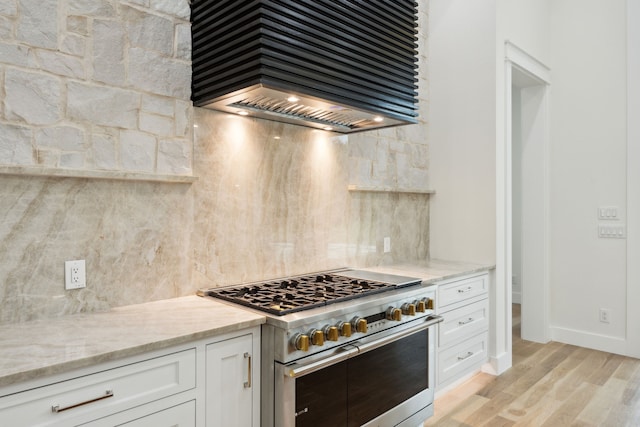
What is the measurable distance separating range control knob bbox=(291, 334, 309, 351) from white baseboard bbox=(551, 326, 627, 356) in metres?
3.48

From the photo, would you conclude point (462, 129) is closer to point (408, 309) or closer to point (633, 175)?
point (633, 175)

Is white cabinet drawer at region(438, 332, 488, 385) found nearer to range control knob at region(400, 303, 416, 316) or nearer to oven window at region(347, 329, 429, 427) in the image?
oven window at region(347, 329, 429, 427)

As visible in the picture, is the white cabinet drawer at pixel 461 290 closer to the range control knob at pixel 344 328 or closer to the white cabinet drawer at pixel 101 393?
the range control knob at pixel 344 328

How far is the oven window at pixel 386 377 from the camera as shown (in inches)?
81.5

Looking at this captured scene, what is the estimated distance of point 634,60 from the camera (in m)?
3.76

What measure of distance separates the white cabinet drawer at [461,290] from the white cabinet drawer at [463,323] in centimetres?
7

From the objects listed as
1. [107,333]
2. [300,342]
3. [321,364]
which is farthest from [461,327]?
[107,333]

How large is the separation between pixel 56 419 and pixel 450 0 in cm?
389

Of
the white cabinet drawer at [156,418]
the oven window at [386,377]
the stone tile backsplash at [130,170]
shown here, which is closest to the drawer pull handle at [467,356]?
the oven window at [386,377]

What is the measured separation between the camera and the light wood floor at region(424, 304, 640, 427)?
8.84 ft

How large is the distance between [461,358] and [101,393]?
2.48 m

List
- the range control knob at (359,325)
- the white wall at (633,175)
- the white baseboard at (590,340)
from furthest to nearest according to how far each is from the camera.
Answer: the white baseboard at (590,340) < the white wall at (633,175) < the range control knob at (359,325)

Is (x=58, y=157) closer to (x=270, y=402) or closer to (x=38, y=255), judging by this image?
(x=38, y=255)

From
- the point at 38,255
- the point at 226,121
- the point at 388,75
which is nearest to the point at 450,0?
the point at 388,75
